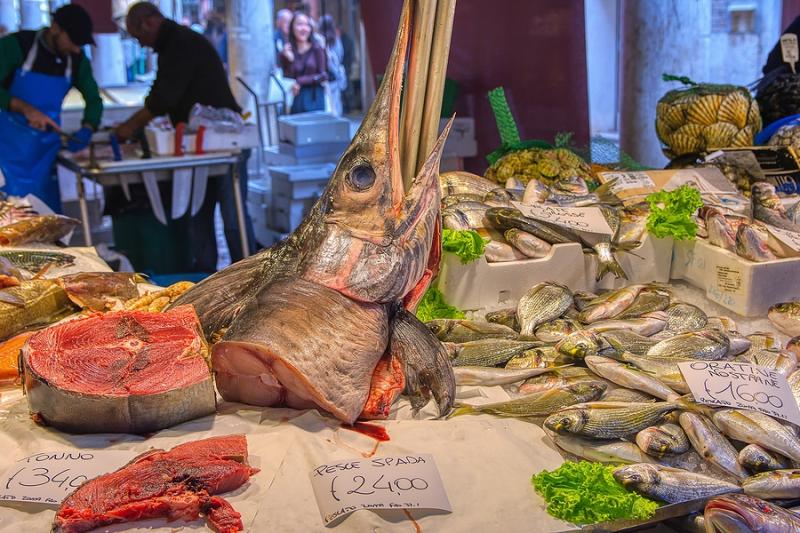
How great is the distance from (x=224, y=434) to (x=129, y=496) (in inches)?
13.4

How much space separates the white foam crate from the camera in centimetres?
270

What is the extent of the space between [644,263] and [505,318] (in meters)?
0.67

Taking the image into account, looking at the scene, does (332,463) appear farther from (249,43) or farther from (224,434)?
(249,43)

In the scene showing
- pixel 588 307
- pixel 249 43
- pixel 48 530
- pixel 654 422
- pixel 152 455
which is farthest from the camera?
pixel 249 43

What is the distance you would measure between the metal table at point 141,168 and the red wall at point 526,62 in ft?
6.42

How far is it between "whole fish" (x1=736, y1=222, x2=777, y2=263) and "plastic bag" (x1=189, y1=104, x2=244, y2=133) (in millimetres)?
4555

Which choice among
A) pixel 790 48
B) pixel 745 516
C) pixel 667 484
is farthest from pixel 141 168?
pixel 745 516

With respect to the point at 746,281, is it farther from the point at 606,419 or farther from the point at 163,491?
the point at 163,491

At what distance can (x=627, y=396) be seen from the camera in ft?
6.87

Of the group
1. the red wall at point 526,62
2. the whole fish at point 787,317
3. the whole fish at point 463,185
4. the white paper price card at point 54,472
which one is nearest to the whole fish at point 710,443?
the whole fish at point 787,317

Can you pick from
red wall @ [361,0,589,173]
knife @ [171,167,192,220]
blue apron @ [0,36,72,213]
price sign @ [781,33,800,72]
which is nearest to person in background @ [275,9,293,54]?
blue apron @ [0,36,72,213]

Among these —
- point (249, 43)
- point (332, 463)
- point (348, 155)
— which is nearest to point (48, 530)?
point (332, 463)

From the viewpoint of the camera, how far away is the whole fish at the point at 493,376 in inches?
88.0

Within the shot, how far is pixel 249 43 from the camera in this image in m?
11.8
